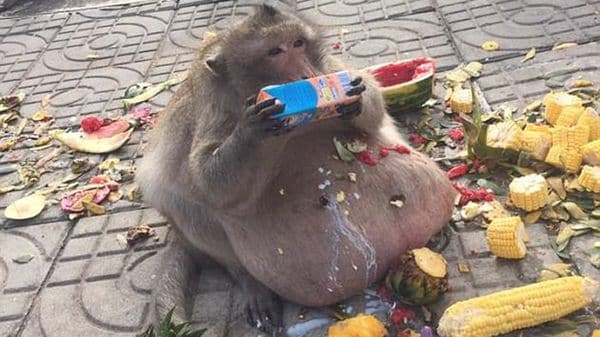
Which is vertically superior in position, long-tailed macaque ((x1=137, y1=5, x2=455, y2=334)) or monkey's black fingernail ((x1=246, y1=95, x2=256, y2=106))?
monkey's black fingernail ((x1=246, y1=95, x2=256, y2=106))

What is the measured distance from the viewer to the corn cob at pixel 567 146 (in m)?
3.71

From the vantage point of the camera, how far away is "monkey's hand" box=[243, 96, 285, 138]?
2520 mm

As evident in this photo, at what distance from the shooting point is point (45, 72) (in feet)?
20.9

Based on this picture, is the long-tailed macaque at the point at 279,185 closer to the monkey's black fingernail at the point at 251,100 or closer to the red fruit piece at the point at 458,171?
the monkey's black fingernail at the point at 251,100

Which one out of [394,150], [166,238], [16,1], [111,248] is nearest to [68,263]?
[111,248]

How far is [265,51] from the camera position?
2.75m

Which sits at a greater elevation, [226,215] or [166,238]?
[226,215]

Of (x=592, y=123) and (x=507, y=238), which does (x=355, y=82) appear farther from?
(x=592, y=123)

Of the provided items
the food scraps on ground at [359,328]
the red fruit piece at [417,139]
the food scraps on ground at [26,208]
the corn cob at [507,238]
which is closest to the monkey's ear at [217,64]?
the food scraps on ground at [359,328]

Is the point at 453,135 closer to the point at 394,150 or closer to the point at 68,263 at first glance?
the point at 394,150

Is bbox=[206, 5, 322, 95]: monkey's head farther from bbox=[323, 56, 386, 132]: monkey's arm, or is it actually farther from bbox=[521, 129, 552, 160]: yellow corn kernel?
bbox=[521, 129, 552, 160]: yellow corn kernel

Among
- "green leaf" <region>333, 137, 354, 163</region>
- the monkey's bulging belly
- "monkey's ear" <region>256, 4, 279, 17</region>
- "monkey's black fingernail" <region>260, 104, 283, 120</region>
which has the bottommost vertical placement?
the monkey's bulging belly

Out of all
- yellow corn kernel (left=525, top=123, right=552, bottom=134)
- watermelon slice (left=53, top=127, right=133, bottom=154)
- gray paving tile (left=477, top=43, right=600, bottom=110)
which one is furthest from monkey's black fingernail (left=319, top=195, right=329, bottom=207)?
watermelon slice (left=53, top=127, right=133, bottom=154)

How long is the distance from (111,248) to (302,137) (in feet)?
5.04
